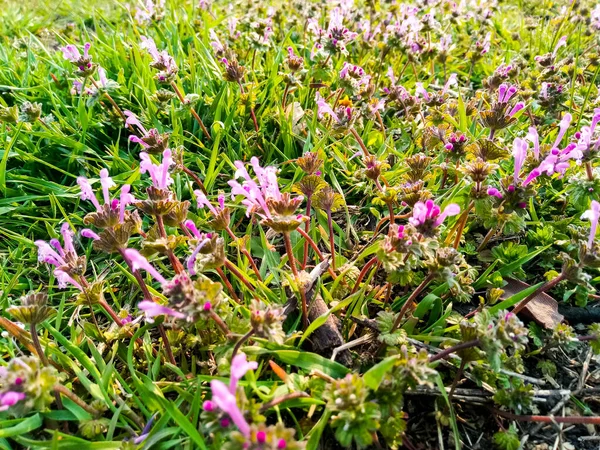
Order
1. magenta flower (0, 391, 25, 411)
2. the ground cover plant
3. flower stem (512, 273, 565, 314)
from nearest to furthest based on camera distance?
magenta flower (0, 391, 25, 411) < the ground cover plant < flower stem (512, 273, 565, 314)

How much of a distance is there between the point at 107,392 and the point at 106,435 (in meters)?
0.15

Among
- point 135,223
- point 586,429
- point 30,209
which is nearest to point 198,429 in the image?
point 135,223

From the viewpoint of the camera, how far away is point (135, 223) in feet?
5.78

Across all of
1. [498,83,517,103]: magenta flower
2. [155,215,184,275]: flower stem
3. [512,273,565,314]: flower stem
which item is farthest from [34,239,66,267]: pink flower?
[498,83,517,103]: magenta flower

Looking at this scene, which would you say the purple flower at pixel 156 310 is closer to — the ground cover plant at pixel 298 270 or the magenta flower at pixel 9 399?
the ground cover plant at pixel 298 270

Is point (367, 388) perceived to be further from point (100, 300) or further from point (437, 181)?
point (437, 181)

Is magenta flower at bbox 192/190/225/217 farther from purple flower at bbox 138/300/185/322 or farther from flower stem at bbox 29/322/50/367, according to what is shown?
flower stem at bbox 29/322/50/367

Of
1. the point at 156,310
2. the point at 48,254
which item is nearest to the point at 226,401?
the point at 156,310

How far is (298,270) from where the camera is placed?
223cm

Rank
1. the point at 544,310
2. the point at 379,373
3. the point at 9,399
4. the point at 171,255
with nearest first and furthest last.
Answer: the point at 9,399
the point at 379,373
the point at 171,255
the point at 544,310

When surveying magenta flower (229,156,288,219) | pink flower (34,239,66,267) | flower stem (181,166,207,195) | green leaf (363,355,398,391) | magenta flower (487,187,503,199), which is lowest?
green leaf (363,355,398,391)

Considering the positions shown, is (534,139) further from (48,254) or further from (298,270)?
(48,254)

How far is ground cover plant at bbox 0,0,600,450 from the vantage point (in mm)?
1549

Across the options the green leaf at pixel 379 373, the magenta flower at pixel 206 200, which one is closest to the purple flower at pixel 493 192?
the green leaf at pixel 379 373
